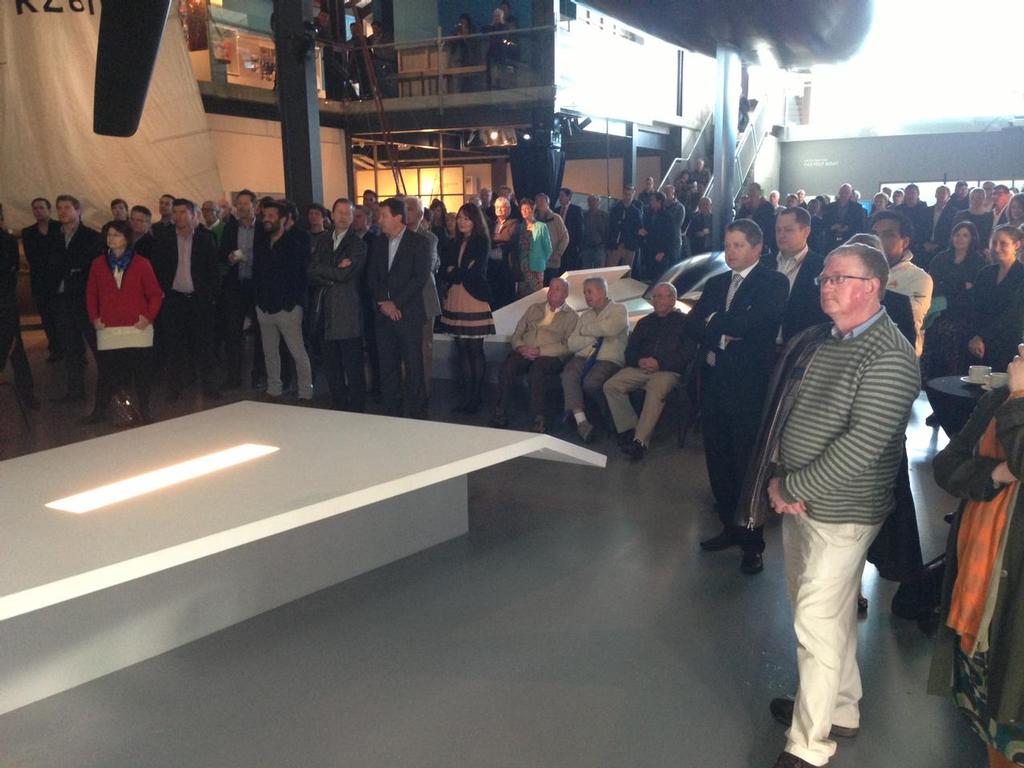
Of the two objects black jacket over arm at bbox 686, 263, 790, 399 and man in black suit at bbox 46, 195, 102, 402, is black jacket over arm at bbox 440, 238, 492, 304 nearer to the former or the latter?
man in black suit at bbox 46, 195, 102, 402

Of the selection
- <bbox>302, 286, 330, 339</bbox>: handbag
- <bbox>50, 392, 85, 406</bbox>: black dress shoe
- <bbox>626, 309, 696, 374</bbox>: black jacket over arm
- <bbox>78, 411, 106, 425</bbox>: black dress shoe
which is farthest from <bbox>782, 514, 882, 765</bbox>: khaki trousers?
<bbox>50, 392, 85, 406</bbox>: black dress shoe

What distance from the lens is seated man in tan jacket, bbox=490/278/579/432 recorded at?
5957 mm

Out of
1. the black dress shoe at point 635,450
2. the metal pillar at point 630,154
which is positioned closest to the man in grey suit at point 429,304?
the black dress shoe at point 635,450

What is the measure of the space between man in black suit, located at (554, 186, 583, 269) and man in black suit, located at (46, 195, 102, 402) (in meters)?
5.41

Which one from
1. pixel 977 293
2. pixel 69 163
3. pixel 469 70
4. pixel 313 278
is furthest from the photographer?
pixel 469 70

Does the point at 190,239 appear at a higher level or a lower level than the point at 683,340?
higher

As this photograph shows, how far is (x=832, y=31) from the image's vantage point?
3428 millimetres

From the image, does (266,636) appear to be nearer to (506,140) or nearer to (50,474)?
(50,474)

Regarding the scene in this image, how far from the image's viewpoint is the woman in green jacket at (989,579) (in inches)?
71.8

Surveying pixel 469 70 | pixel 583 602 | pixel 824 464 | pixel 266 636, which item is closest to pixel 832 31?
pixel 824 464

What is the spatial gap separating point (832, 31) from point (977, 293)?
254 cm

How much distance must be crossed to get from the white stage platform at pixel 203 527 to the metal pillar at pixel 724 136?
10.6 ft

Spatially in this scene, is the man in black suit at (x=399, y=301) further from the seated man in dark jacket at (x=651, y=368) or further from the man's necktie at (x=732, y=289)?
the man's necktie at (x=732, y=289)

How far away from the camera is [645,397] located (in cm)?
548
